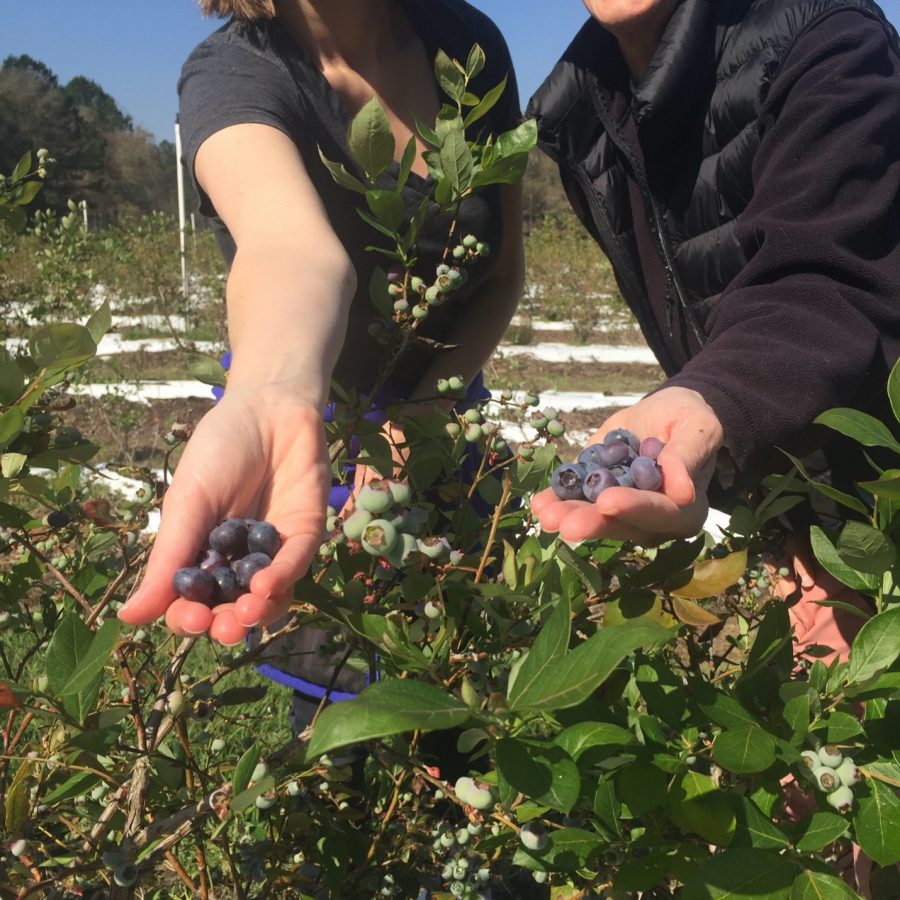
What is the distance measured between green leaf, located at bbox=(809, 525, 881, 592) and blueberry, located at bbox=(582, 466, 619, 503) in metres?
0.17

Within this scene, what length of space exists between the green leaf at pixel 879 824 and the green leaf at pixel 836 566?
168 mm

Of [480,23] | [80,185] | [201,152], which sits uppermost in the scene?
[80,185]

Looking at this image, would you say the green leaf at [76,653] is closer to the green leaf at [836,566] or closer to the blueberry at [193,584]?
the blueberry at [193,584]

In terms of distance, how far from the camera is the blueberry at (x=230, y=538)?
2.20 ft

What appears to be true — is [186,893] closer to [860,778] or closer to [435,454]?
[435,454]

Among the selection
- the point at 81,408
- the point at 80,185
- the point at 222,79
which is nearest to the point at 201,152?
the point at 222,79

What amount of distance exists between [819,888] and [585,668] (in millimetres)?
268

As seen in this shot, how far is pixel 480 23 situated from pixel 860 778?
129 cm

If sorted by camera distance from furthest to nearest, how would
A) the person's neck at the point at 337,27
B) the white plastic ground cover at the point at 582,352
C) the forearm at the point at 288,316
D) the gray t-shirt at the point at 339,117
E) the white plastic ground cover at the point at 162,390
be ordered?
1. the white plastic ground cover at the point at 582,352
2. the white plastic ground cover at the point at 162,390
3. the person's neck at the point at 337,27
4. the gray t-shirt at the point at 339,117
5. the forearm at the point at 288,316

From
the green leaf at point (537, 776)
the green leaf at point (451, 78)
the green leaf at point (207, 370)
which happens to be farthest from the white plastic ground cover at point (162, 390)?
the green leaf at point (537, 776)

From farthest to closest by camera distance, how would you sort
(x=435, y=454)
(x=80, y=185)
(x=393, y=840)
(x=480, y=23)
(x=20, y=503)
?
(x=80, y=185)
(x=20, y=503)
(x=480, y=23)
(x=393, y=840)
(x=435, y=454)

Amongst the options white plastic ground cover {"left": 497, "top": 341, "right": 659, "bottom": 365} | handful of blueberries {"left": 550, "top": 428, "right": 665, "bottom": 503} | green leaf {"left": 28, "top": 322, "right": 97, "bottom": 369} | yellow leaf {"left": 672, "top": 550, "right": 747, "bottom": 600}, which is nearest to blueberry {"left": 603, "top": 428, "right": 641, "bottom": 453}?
handful of blueberries {"left": 550, "top": 428, "right": 665, "bottom": 503}

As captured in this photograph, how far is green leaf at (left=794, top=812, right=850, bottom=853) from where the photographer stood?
60 cm

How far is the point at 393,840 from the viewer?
1.04 m
